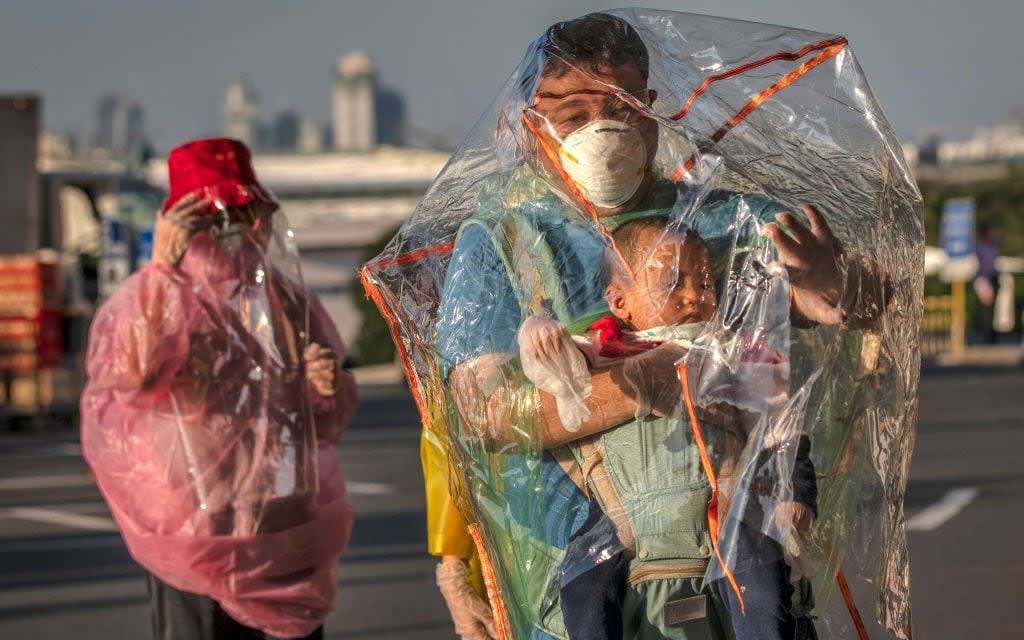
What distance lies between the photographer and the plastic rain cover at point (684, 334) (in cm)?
290

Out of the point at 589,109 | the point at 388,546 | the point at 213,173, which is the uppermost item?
the point at 589,109

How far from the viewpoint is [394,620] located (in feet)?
25.3

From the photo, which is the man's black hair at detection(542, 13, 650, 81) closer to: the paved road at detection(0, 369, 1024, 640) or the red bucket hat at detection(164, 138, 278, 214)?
the red bucket hat at detection(164, 138, 278, 214)

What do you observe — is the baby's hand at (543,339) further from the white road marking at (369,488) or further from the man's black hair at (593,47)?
the white road marking at (369,488)

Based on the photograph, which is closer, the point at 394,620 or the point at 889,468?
the point at 889,468

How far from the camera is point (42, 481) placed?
1362cm

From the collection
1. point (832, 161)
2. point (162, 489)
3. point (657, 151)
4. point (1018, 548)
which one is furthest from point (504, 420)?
point (1018, 548)

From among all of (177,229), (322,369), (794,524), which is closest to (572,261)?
(794,524)

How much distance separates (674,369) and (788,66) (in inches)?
23.8

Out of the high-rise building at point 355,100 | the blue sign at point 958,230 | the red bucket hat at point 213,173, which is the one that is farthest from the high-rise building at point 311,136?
the red bucket hat at point 213,173

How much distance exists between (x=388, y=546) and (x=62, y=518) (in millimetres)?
2811

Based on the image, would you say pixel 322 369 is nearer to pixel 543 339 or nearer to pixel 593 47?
pixel 593 47

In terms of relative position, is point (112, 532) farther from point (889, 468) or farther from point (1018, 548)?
point (889, 468)

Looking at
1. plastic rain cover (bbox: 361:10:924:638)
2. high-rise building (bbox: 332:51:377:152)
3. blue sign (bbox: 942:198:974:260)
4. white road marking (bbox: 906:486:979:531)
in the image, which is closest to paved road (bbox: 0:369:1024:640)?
white road marking (bbox: 906:486:979:531)
